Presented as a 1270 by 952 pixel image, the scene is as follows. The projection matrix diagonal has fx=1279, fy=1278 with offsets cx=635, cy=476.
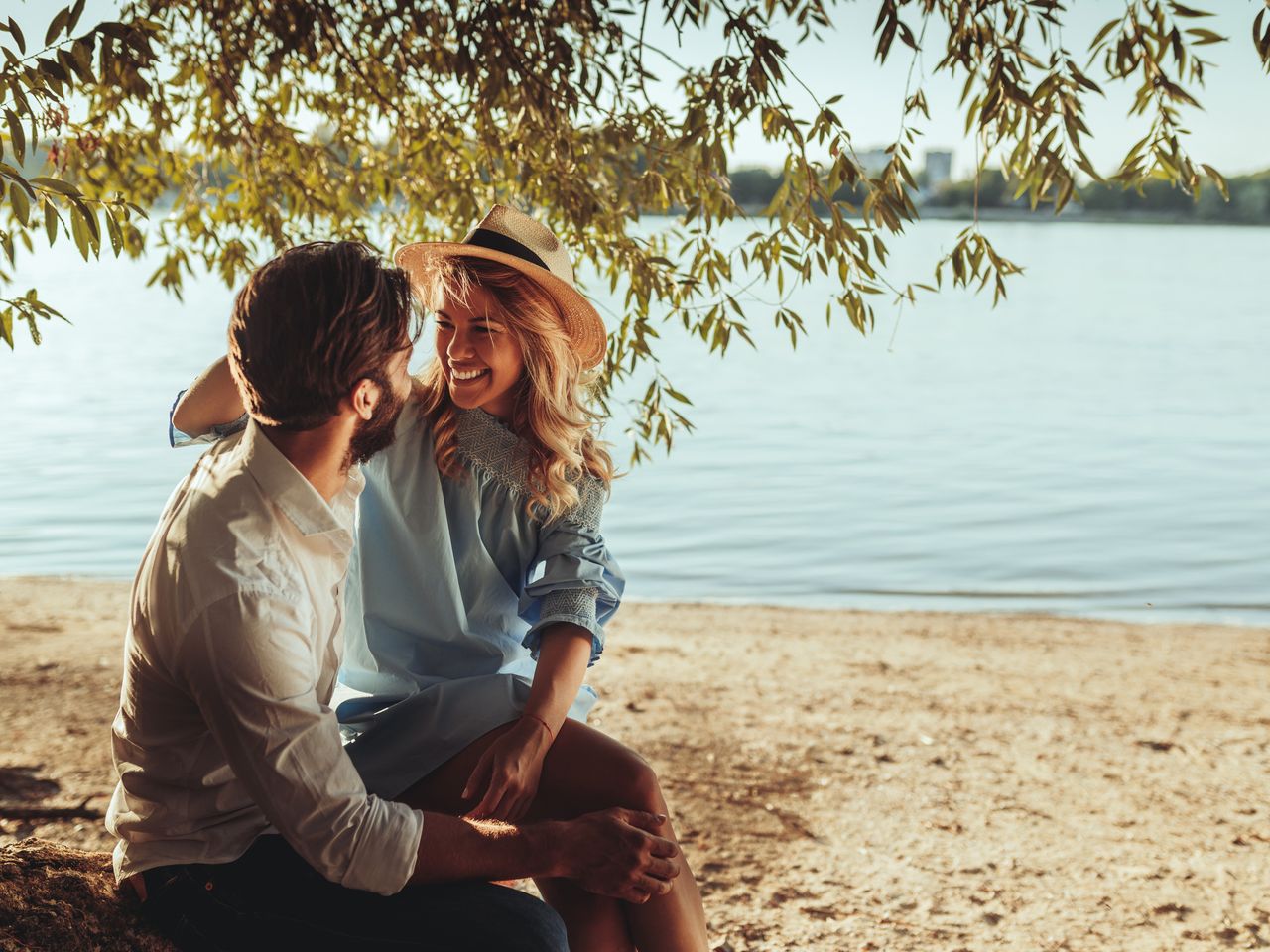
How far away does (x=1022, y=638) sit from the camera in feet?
27.0

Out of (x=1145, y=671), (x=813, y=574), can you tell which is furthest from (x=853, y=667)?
(x=813, y=574)

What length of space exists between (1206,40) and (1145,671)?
5304 mm

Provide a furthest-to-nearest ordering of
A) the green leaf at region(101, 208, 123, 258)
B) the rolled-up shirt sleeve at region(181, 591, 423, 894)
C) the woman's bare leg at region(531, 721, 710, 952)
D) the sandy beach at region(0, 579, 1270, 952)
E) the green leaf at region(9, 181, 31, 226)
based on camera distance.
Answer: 1. the sandy beach at region(0, 579, 1270, 952)
2. the green leaf at region(101, 208, 123, 258)
3. the woman's bare leg at region(531, 721, 710, 952)
4. the green leaf at region(9, 181, 31, 226)
5. the rolled-up shirt sleeve at region(181, 591, 423, 894)

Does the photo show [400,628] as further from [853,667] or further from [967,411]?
[967,411]

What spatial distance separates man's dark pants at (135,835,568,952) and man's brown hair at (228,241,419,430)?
731mm

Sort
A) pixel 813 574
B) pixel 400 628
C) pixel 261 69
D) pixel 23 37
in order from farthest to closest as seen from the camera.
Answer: pixel 813 574 → pixel 261 69 → pixel 400 628 → pixel 23 37

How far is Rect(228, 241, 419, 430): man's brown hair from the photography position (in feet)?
6.45

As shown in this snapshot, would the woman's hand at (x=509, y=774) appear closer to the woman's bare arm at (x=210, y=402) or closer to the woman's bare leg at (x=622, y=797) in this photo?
the woman's bare leg at (x=622, y=797)

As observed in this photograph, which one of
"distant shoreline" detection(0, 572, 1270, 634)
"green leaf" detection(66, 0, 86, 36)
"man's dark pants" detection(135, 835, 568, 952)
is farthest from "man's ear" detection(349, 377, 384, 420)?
"distant shoreline" detection(0, 572, 1270, 634)

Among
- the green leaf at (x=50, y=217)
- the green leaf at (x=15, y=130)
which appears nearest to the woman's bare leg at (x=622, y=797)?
the green leaf at (x=50, y=217)

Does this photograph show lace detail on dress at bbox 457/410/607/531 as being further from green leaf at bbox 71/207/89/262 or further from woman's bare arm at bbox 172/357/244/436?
green leaf at bbox 71/207/89/262

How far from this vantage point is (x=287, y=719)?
186 cm

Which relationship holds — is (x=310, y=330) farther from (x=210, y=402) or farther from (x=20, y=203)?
(x=20, y=203)

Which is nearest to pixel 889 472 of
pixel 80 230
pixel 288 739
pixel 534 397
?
pixel 534 397
